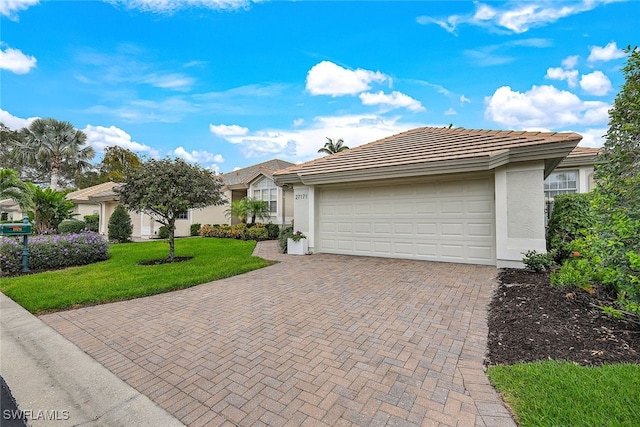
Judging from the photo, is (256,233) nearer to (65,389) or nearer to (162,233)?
(162,233)

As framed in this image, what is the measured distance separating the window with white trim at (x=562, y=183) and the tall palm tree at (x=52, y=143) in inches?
1477

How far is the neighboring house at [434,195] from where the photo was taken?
22.5 feet

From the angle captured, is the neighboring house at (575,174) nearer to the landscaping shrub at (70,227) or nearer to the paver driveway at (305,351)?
the paver driveway at (305,351)

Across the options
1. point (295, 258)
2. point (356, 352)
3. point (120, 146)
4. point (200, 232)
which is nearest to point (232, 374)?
point (356, 352)

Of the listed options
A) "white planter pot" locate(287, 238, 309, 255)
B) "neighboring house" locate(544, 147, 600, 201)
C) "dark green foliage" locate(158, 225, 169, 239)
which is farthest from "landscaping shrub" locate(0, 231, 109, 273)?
"neighboring house" locate(544, 147, 600, 201)

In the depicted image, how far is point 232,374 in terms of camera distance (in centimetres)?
270

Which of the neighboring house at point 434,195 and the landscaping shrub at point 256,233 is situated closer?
the neighboring house at point 434,195

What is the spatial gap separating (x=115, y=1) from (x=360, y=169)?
8741mm

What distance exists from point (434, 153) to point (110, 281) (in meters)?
9.11

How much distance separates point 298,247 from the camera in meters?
10.2

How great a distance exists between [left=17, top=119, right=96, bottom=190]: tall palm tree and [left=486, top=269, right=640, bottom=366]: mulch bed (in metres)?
36.3

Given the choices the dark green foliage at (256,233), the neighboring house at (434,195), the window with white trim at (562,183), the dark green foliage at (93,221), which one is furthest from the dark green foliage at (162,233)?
the window with white trim at (562,183)

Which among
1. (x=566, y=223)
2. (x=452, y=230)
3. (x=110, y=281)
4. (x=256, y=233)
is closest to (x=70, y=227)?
(x=256, y=233)

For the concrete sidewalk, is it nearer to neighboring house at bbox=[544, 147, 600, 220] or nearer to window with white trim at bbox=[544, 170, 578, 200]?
neighboring house at bbox=[544, 147, 600, 220]
